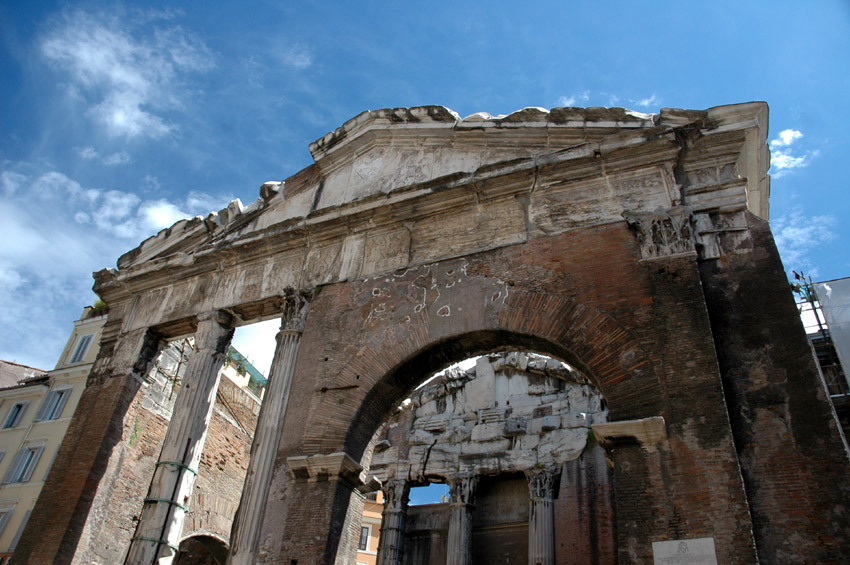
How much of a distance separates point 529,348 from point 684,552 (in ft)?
10.3

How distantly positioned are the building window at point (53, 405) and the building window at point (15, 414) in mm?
988

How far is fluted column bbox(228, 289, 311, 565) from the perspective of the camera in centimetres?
783

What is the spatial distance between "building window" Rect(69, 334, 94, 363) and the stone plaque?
1619 centimetres

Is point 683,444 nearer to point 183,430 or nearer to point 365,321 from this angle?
point 365,321

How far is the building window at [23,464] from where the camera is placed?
631 inches

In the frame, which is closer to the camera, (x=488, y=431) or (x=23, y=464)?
(x=23, y=464)

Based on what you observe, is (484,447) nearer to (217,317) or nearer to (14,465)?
(217,317)

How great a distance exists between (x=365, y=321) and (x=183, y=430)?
124 inches

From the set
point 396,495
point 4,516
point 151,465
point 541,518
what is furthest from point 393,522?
point 4,516

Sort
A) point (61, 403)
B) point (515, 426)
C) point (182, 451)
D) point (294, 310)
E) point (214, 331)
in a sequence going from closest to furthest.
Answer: point (182, 451) < point (294, 310) < point (214, 331) < point (515, 426) < point (61, 403)

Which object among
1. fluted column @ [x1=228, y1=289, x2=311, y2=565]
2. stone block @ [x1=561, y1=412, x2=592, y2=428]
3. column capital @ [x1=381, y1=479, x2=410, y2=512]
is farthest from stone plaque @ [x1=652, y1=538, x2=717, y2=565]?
column capital @ [x1=381, y1=479, x2=410, y2=512]

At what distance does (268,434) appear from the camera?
863cm

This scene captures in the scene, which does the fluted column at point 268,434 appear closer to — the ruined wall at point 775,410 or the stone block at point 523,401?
Result: the ruined wall at point 775,410

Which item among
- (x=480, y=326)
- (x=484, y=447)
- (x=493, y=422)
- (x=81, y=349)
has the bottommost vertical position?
(x=480, y=326)
